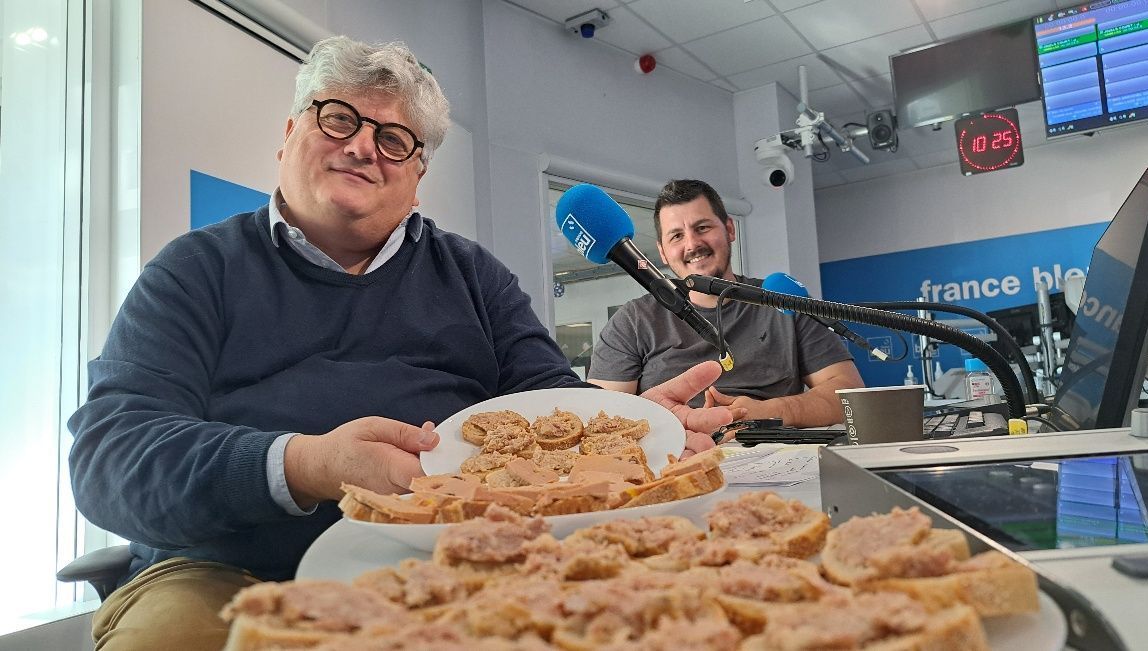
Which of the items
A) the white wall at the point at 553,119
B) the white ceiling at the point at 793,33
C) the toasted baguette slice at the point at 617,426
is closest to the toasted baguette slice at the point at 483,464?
the toasted baguette slice at the point at 617,426

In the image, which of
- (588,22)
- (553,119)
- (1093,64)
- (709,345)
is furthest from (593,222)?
(1093,64)

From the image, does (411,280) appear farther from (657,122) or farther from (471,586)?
(657,122)

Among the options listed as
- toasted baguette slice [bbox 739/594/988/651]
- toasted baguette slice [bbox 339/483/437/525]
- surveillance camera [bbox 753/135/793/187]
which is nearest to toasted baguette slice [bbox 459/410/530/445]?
toasted baguette slice [bbox 339/483/437/525]

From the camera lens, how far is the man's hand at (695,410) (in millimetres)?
1128

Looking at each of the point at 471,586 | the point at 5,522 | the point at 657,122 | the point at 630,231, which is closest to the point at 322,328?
the point at 630,231

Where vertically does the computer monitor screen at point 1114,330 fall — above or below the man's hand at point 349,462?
above

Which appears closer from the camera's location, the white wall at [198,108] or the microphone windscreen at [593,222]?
the microphone windscreen at [593,222]

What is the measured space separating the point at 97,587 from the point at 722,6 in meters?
3.94

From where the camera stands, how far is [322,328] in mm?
1272

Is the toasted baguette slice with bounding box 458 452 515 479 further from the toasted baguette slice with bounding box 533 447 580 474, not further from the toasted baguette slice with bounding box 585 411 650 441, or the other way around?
the toasted baguette slice with bounding box 585 411 650 441

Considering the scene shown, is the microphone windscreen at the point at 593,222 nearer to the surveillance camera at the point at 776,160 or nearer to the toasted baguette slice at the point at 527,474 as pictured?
the toasted baguette slice at the point at 527,474

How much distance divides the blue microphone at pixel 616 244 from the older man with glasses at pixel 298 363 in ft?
0.65

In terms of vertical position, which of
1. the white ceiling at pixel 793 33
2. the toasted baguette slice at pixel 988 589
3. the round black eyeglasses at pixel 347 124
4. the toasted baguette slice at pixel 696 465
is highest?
the white ceiling at pixel 793 33

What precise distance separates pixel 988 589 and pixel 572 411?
82 centimetres
